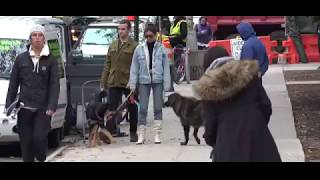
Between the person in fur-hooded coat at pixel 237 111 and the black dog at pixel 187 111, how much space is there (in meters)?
5.48

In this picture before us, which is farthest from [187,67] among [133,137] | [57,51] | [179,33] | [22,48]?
[22,48]

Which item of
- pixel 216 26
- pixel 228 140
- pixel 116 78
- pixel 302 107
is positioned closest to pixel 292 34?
pixel 216 26

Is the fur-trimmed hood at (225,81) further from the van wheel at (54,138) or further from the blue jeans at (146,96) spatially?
the van wheel at (54,138)

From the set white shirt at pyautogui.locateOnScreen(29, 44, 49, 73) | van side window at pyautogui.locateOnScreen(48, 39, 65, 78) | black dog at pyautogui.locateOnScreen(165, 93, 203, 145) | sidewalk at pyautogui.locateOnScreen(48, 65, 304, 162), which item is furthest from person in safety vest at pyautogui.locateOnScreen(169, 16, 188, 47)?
white shirt at pyautogui.locateOnScreen(29, 44, 49, 73)

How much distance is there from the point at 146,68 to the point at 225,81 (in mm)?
6142

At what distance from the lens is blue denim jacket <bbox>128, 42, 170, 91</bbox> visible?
11.9 metres

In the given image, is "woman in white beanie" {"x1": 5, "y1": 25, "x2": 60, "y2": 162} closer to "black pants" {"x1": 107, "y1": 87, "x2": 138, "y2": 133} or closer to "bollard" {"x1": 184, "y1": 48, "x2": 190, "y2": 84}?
"black pants" {"x1": 107, "y1": 87, "x2": 138, "y2": 133}

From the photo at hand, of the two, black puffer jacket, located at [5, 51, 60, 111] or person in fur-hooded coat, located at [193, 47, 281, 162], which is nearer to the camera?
person in fur-hooded coat, located at [193, 47, 281, 162]

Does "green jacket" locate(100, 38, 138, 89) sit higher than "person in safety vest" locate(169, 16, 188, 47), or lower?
lower

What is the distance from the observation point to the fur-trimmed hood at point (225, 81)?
19.0 feet

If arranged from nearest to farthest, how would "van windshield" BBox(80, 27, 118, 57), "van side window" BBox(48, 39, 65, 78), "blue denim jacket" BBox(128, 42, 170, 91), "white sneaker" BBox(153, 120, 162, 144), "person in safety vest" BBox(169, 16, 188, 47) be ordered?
"blue denim jacket" BBox(128, 42, 170, 91)
"white sneaker" BBox(153, 120, 162, 144)
"van side window" BBox(48, 39, 65, 78)
"van windshield" BBox(80, 27, 118, 57)
"person in safety vest" BBox(169, 16, 188, 47)

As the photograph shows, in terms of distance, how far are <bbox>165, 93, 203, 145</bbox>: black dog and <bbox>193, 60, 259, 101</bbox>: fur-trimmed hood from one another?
5.50 m

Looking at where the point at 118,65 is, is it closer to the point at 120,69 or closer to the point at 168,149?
the point at 120,69

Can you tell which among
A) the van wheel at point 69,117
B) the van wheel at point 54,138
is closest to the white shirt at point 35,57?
the van wheel at point 54,138
